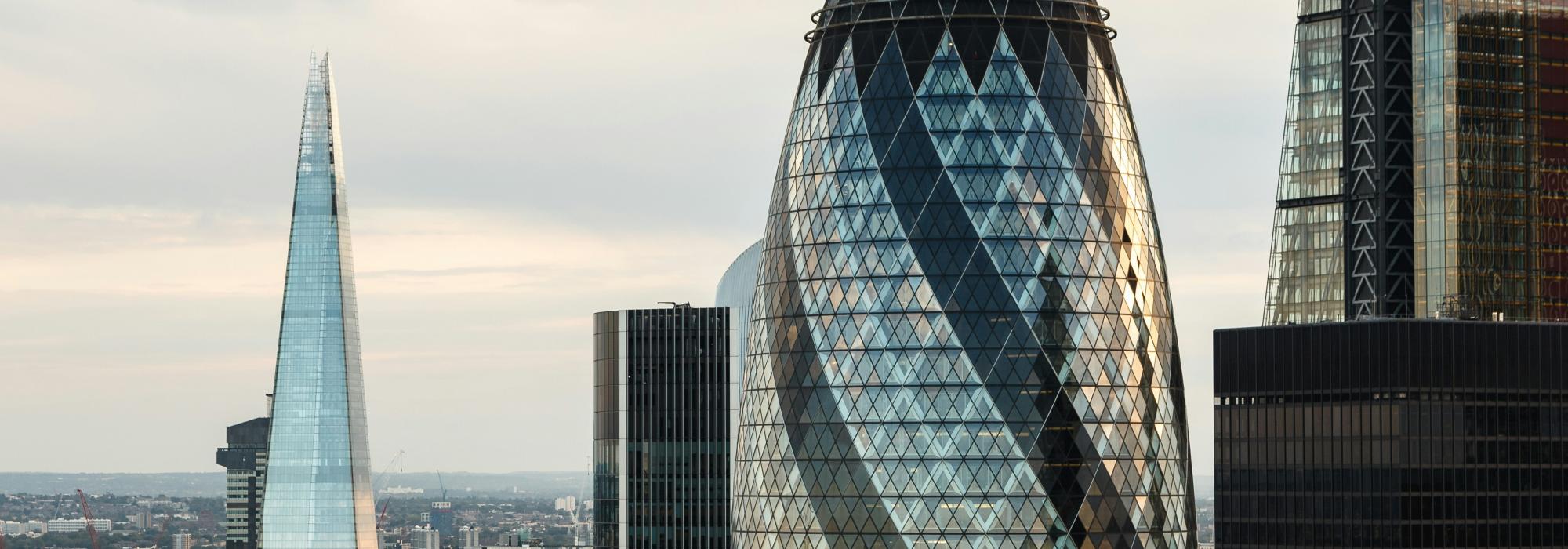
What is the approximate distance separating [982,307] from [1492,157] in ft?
229

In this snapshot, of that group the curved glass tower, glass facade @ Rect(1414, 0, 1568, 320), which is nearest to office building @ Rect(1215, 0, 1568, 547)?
glass facade @ Rect(1414, 0, 1568, 320)

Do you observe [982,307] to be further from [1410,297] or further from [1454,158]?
[1454,158]

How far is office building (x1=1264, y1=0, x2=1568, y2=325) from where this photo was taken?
181250 millimetres

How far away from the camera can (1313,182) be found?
7500 inches

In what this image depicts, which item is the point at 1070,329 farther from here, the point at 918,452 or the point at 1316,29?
the point at 1316,29

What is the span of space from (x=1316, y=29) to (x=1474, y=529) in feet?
149

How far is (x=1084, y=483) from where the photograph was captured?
429 feet

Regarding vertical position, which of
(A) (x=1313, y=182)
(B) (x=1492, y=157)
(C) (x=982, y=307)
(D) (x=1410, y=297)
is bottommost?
(C) (x=982, y=307)

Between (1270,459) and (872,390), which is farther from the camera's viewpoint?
(1270,459)

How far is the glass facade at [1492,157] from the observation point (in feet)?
595

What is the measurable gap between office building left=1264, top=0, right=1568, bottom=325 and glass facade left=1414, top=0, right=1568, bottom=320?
9 cm

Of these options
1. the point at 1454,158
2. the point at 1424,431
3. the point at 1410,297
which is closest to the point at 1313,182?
the point at 1454,158

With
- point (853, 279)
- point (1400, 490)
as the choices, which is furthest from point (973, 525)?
point (1400, 490)

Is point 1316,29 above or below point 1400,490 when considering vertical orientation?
above
